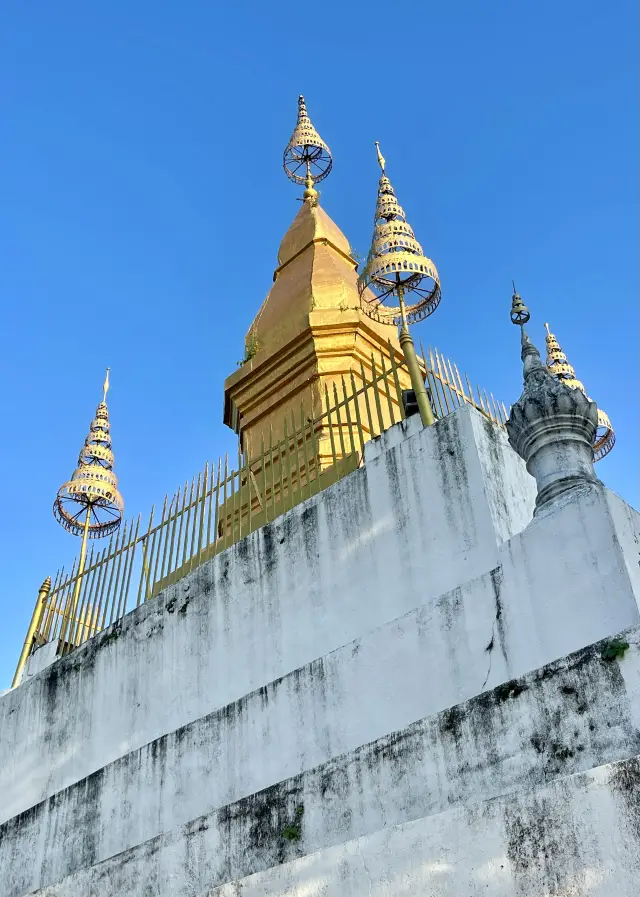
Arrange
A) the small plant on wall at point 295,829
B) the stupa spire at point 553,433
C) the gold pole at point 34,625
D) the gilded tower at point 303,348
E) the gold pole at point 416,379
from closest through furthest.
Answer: the small plant on wall at point 295,829, the stupa spire at point 553,433, the gold pole at point 416,379, the gold pole at point 34,625, the gilded tower at point 303,348

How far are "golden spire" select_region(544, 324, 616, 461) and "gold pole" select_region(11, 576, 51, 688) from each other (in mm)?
7703

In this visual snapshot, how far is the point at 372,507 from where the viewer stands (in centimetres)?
726

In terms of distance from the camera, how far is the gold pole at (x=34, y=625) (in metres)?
10.2

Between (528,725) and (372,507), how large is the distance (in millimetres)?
2783

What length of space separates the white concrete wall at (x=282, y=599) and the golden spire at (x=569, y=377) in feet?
22.0

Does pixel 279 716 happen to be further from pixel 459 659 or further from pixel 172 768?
pixel 459 659

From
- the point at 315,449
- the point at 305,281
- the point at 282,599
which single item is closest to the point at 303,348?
the point at 305,281

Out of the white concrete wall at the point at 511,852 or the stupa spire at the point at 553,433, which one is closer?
the white concrete wall at the point at 511,852

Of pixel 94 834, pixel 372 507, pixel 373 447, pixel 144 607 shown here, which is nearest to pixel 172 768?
pixel 94 834

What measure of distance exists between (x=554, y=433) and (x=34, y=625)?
6.84 meters

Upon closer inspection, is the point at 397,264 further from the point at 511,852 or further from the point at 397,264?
the point at 511,852

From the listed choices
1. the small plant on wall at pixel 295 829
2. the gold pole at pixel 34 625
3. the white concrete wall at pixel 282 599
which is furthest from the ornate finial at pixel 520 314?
the gold pole at pixel 34 625

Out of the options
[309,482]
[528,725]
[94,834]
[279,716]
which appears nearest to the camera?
[528,725]

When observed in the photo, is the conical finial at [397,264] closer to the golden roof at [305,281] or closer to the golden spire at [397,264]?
the golden spire at [397,264]
